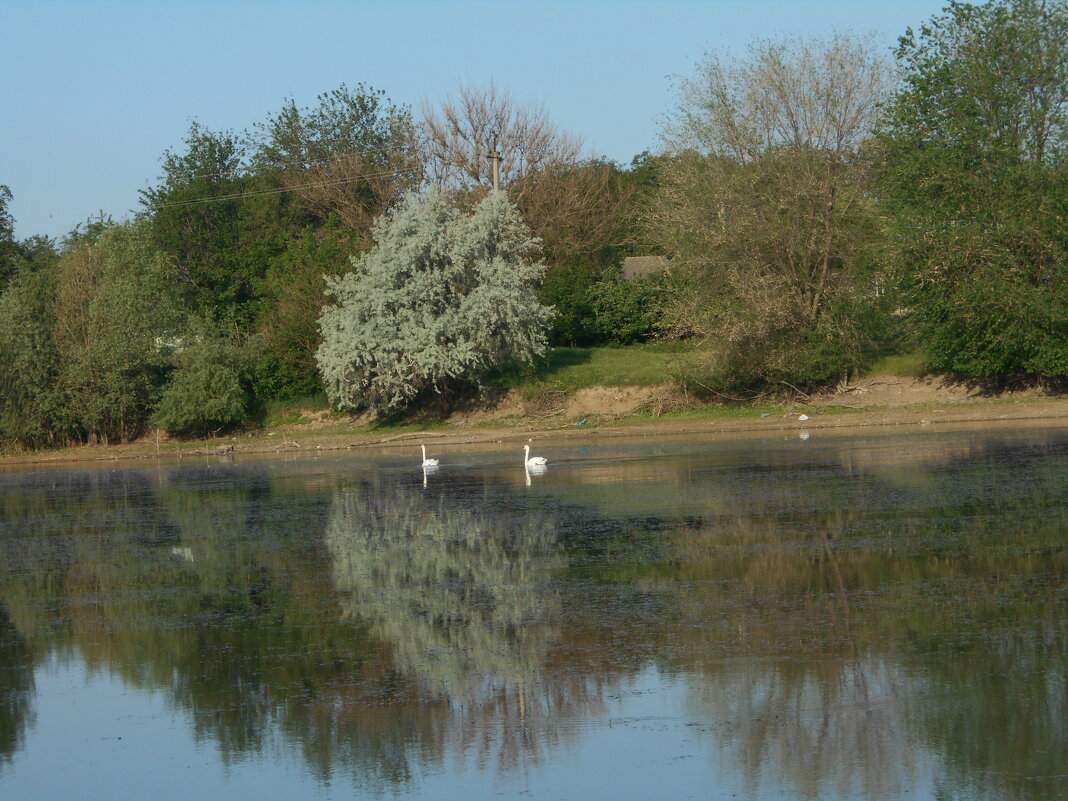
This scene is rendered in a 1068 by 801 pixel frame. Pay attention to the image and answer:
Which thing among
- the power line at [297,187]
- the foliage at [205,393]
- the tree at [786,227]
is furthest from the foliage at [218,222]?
the tree at [786,227]

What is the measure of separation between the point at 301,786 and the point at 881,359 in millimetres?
36812

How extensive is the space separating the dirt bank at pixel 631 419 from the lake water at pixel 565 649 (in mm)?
16403

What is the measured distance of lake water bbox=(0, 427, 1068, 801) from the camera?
25.0 ft

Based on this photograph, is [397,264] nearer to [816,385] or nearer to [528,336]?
[528,336]

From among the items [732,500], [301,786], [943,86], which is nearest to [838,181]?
[943,86]

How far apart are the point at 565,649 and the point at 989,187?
1249 inches

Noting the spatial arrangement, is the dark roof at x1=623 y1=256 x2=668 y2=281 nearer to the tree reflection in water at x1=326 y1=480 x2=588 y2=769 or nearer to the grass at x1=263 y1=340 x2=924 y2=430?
the grass at x1=263 y1=340 x2=924 y2=430

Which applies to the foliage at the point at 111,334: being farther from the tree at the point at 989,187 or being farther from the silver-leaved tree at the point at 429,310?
the tree at the point at 989,187

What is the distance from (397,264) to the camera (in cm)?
4284

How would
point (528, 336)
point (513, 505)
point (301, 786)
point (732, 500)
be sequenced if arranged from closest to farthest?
point (301, 786) → point (732, 500) → point (513, 505) → point (528, 336)

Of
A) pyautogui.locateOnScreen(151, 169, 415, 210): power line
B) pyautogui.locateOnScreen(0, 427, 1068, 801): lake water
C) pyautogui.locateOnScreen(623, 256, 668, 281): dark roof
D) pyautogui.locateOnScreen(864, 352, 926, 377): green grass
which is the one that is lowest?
pyautogui.locateOnScreen(0, 427, 1068, 801): lake water

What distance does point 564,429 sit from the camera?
4091 centimetres

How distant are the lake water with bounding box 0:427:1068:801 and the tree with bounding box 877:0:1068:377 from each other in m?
17.5

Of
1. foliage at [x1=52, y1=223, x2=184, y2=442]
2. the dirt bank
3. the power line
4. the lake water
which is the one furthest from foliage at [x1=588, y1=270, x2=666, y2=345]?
the lake water
